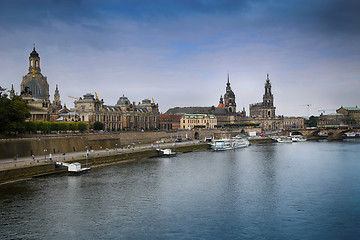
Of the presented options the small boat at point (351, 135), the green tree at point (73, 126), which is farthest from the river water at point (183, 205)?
the small boat at point (351, 135)

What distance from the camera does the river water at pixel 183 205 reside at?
1228 inches

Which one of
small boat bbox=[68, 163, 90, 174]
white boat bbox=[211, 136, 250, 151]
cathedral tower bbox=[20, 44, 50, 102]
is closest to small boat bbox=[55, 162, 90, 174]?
small boat bbox=[68, 163, 90, 174]

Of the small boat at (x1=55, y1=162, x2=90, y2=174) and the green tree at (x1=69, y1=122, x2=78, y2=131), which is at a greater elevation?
the green tree at (x1=69, y1=122, x2=78, y2=131)

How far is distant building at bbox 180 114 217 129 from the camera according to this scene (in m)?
171

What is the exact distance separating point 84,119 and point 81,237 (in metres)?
76.4

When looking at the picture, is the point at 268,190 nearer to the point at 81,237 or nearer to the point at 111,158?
the point at 81,237

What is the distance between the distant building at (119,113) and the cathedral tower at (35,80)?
45.2ft

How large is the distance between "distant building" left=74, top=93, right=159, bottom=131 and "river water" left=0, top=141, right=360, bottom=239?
47.3 metres

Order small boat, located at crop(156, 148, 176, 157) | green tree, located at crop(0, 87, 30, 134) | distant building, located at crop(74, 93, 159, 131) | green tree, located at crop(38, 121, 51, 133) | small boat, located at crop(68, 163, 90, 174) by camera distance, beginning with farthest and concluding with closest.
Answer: distant building, located at crop(74, 93, 159, 131), small boat, located at crop(156, 148, 176, 157), green tree, located at crop(38, 121, 51, 133), green tree, located at crop(0, 87, 30, 134), small boat, located at crop(68, 163, 90, 174)

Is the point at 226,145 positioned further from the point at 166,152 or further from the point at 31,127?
the point at 31,127

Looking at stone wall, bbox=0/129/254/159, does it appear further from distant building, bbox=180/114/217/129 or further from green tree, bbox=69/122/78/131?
distant building, bbox=180/114/217/129

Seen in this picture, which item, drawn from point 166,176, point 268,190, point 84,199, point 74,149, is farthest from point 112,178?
point 74,149

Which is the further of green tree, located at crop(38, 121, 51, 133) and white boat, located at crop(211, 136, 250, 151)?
white boat, located at crop(211, 136, 250, 151)

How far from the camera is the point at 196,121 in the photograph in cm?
17612
